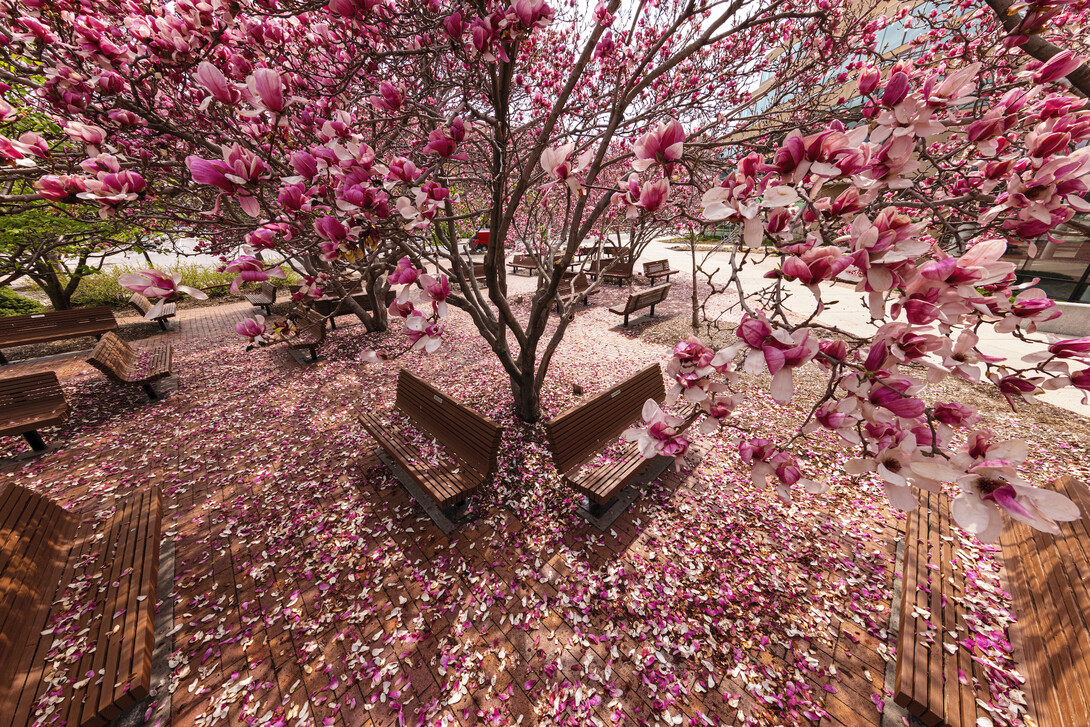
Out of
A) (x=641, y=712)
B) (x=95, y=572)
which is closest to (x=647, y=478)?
(x=641, y=712)

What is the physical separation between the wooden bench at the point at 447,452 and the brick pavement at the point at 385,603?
0.77 ft

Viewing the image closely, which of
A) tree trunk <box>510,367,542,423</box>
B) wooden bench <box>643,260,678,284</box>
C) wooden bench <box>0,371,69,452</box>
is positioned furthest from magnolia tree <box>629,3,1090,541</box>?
wooden bench <box>643,260,678,284</box>

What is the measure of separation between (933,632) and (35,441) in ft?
30.6

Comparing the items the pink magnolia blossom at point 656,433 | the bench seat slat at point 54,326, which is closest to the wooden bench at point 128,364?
the bench seat slat at point 54,326

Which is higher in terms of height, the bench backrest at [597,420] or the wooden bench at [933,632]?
the bench backrest at [597,420]

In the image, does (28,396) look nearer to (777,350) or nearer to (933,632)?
(777,350)

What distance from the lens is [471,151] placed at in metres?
5.21

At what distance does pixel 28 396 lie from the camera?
4.56 metres

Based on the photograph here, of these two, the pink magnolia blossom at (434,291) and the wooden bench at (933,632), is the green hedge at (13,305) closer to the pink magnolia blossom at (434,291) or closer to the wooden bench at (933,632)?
the pink magnolia blossom at (434,291)

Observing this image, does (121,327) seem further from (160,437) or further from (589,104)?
(589,104)

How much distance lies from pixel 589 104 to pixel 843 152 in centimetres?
543

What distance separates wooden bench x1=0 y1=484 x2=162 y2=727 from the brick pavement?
447mm

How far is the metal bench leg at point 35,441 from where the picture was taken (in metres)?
4.53

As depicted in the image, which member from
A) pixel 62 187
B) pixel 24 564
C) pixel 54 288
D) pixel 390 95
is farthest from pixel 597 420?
pixel 54 288
